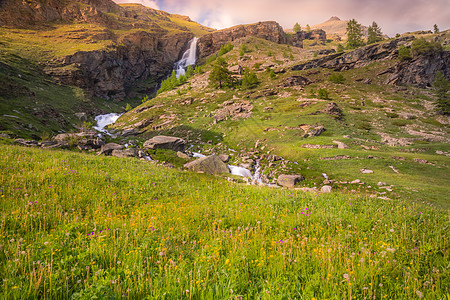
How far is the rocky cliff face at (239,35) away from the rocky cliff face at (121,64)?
26.7 m

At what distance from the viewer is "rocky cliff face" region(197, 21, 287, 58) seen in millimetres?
183375

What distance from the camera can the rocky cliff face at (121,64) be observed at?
4136 inches

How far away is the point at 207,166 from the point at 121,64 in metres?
153

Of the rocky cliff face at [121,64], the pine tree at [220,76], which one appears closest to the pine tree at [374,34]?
the pine tree at [220,76]

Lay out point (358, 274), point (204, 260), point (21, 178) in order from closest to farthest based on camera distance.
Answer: point (358, 274) → point (204, 260) → point (21, 178)

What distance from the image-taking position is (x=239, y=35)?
7411 inches

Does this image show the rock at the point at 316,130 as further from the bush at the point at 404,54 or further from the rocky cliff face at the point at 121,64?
the rocky cliff face at the point at 121,64

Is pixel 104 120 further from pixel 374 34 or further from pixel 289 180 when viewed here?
pixel 374 34

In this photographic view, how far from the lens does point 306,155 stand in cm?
2880

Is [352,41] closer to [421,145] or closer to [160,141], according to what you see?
[421,145]

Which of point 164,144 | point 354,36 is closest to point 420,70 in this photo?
point 354,36

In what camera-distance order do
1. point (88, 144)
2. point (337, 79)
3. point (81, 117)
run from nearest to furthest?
point (88, 144) < point (81, 117) < point (337, 79)

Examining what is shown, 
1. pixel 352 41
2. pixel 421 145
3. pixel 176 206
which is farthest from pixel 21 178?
pixel 352 41

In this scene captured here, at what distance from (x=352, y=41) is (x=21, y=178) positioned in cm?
17208
